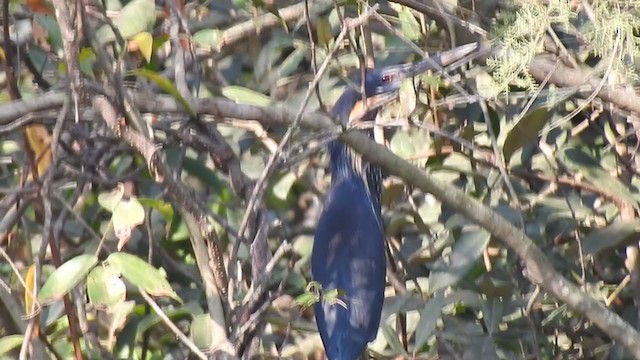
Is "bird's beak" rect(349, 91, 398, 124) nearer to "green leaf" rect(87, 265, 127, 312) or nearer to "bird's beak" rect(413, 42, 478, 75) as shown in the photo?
"bird's beak" rect(413, 42, 478, 75)

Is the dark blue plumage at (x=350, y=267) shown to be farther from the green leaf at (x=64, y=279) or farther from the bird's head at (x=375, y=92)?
the green leaf at (x=64, y=279)

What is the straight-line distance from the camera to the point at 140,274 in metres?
1.71

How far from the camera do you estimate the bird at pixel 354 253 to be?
2.77m

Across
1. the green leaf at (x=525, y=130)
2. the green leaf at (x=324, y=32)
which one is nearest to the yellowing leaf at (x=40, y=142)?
the green leaf at (x=324, y=32)

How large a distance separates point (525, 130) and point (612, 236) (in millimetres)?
314

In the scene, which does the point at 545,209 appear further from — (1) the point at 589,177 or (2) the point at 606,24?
(2) the point at 606,24

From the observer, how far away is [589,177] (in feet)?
9.02

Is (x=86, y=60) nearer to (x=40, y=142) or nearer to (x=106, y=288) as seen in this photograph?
(x=106, y=288)

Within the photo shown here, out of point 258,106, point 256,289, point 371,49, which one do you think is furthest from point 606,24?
point 371,49

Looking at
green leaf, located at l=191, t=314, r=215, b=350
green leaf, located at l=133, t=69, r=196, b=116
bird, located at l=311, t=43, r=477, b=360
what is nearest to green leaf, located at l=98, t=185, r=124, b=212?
green leaf, located at l=133, t=69, r=196, b=116

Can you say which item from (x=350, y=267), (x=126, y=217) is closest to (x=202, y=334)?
(x=126, y=217)

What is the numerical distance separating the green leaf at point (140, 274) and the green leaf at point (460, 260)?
98 cm

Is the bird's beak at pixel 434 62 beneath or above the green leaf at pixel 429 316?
above

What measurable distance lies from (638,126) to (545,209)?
289 millimetres
